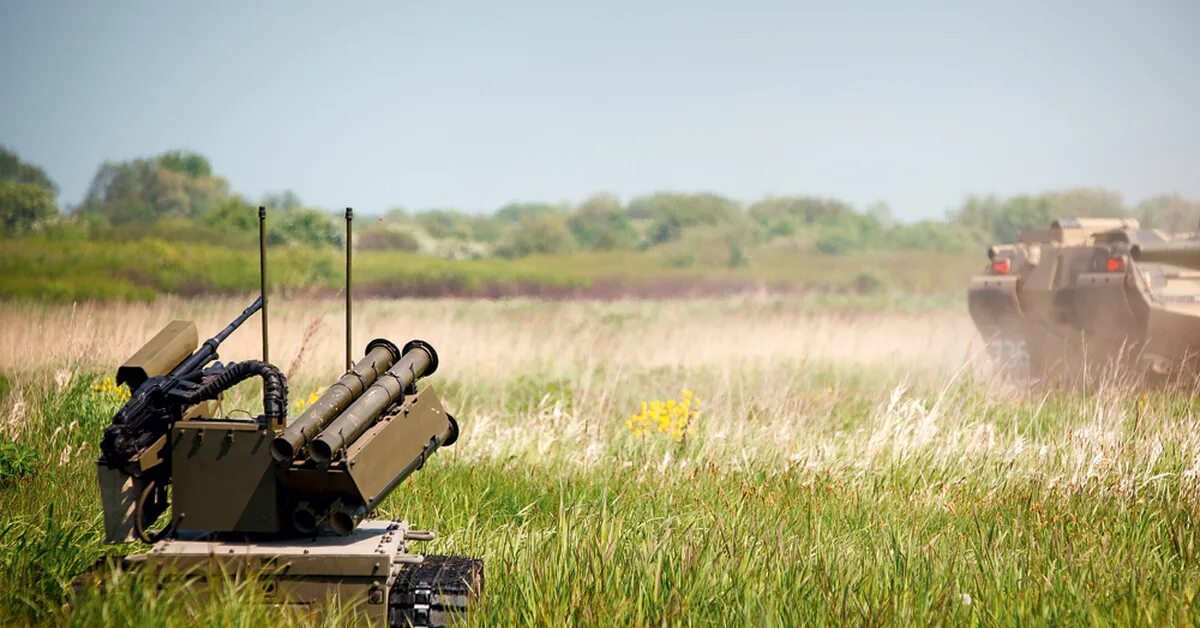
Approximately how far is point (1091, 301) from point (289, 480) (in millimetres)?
9104

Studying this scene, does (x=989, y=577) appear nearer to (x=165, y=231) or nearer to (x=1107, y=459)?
(x=1107, y=459)

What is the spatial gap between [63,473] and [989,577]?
4.76 meters

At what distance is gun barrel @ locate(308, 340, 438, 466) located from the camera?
3936 millimetres

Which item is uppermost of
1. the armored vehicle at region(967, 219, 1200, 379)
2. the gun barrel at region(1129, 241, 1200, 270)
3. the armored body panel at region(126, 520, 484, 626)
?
the gun barrel at region(1129, 241, 1200, 270)

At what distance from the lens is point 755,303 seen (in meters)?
23.5

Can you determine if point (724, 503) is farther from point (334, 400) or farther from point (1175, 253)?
point (1175, 253)

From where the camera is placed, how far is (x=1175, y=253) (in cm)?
1057

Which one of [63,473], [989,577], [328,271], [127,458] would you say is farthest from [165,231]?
[989,577]

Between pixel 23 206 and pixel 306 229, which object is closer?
pixel 23 206

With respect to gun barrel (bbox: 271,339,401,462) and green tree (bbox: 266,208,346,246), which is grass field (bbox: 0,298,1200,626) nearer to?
gun barrel (bbox: 271,339,401,462)

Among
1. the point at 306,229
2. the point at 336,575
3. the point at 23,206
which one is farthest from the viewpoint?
the point at 306,229

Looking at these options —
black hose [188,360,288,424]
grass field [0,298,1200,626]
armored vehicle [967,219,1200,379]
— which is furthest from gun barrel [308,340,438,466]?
armored vehicle [967,219,1200,379]

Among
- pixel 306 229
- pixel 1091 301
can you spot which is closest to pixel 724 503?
pixel 1091 301

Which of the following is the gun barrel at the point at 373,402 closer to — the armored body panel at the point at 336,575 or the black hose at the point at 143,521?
the armored body panel at the point at 336,575
